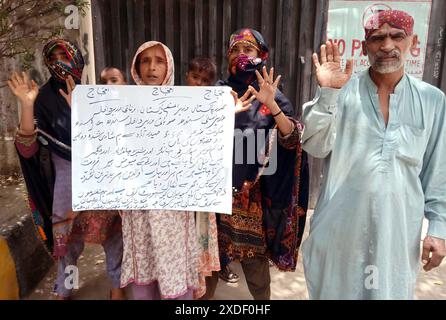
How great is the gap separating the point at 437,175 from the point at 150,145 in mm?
1431

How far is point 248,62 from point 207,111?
0.42m

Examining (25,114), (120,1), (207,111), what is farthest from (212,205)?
(120,1)

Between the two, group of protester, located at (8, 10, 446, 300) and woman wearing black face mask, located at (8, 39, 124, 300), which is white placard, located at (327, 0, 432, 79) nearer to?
A: group of protester, located at (8, 10, 446, 300)

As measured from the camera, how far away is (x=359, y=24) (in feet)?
12.6

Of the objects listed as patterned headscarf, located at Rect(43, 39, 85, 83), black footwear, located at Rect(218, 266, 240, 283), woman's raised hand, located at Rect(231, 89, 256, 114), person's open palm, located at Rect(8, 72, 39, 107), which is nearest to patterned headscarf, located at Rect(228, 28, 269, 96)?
woman's raised hand, located at Rect(231, 89, 256, 114)

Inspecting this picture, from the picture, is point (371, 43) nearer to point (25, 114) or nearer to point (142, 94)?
point (142, 94)

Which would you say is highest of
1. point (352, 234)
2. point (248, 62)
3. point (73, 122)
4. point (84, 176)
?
point (248, 62)

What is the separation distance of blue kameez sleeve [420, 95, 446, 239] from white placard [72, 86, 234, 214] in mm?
972

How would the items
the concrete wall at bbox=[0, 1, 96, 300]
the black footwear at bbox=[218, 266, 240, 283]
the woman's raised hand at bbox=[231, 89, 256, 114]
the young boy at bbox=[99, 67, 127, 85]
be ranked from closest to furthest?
1. the woman's raised hand at bbox=[231, 89, 256, 114]
2. the young boy at bbox=[99, 67, 127, 85]
3. the concrete wall at bbox=[0, 1, 96, 300]
4. the black footwear at bbox=[218, 266, 240, 283]

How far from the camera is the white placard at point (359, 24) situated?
150 inches

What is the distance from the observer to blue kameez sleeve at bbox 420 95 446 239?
1794 mm

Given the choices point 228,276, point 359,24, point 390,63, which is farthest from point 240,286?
point 359,24

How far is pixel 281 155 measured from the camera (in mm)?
2238

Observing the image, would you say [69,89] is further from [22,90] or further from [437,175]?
[437,175]
